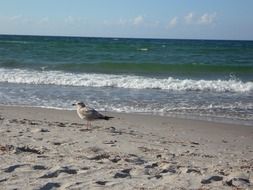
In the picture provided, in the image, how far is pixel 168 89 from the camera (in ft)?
54.3

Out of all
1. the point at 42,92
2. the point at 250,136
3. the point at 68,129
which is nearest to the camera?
the point at 68,129

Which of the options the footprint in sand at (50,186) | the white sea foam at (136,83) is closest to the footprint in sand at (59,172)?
the footprint in sand at (50,186)

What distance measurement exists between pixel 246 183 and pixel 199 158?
59.2 inches

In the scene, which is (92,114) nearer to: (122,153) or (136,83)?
(122,153)

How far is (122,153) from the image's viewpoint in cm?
635

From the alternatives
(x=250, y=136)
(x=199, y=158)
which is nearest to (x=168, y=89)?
(x=250, y=136)

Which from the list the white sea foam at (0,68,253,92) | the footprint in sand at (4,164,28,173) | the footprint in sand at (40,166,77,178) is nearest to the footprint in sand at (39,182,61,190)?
the footprint in sand at (40,166,77,178)

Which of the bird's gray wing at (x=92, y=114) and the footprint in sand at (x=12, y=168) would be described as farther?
the bird's gray wing at (x=92, y=114)

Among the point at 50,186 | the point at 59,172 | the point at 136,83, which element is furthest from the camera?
the point at 136,83

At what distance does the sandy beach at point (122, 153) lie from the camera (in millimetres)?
4699

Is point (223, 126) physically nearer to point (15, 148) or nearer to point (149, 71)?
point (15, 148)

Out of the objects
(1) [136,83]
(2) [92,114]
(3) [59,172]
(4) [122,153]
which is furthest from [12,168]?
(1) [136,83]

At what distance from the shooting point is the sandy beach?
185 inches

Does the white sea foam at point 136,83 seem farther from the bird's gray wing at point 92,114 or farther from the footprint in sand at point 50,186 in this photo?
the footprint in sand at point 50,186
